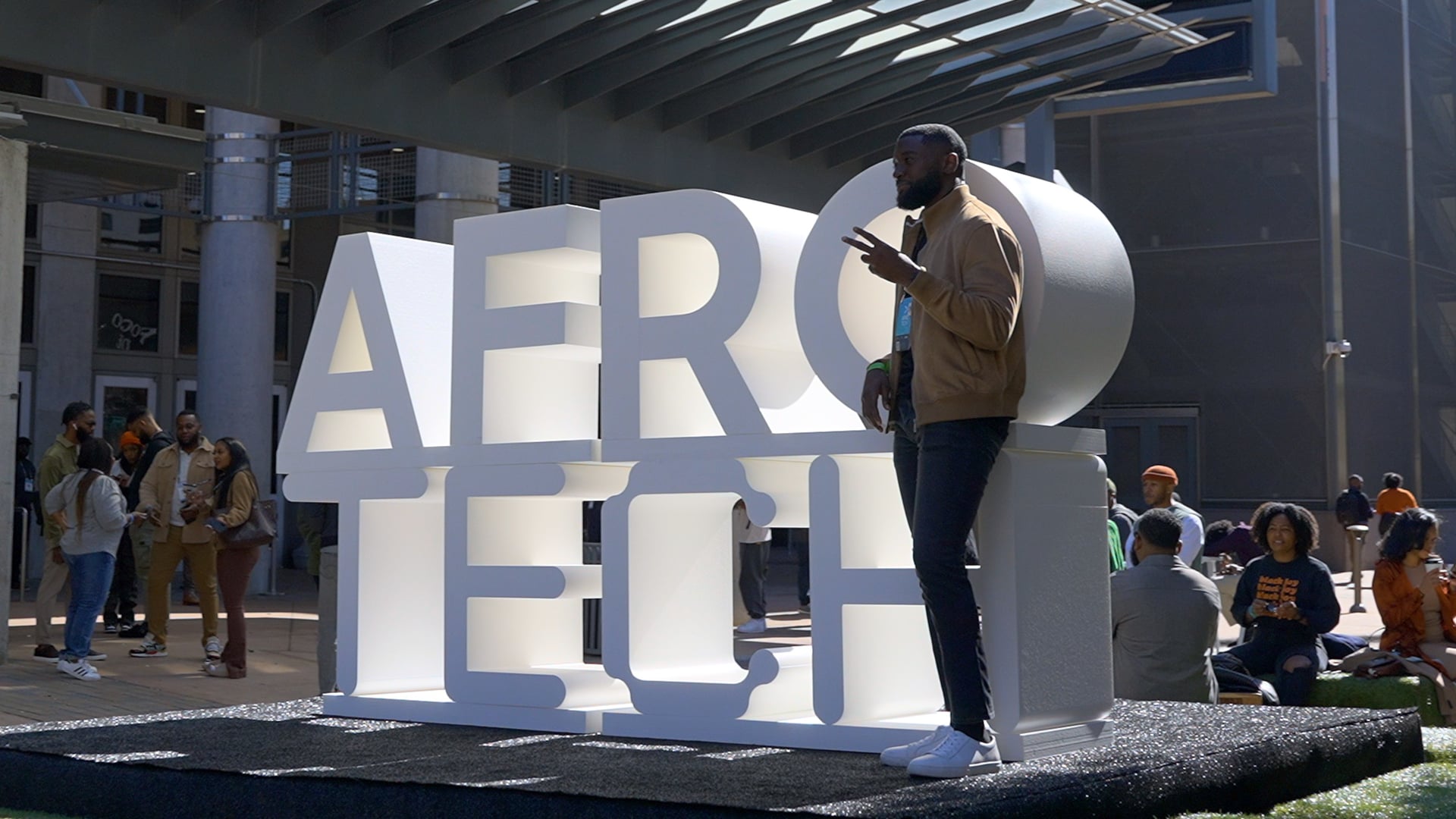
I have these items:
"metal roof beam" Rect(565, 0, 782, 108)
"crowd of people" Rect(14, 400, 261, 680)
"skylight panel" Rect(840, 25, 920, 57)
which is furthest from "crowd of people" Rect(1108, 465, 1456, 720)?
"crowd of people" Rect(14, 400, 261, 680)

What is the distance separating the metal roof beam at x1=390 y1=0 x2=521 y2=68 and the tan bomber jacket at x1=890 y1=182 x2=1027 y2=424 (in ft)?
20.4

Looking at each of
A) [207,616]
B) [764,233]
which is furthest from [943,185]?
[207,616]

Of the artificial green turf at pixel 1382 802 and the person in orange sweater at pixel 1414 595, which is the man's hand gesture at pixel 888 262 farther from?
the person in orange sweater at pixel 1414 595

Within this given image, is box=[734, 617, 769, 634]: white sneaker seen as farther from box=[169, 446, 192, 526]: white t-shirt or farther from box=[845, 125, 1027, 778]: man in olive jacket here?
box=[845, 125, 1027, 778]: man in olive jacket

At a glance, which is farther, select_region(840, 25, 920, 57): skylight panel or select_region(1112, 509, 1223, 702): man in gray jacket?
select_region(840, 25, 920, 57): skylight panel

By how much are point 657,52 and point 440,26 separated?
1.64 m

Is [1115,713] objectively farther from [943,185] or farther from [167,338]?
[167,338]

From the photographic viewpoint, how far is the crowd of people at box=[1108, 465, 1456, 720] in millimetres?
7762

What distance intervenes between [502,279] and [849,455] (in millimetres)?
1871

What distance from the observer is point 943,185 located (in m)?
5.68

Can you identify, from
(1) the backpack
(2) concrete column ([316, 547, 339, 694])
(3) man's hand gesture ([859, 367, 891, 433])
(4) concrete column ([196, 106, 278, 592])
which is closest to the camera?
(3) man's hand gesture ([859, 367, 891, 433])

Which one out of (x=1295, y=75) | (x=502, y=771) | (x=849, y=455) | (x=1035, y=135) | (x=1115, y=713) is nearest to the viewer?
(x=502, y=771)

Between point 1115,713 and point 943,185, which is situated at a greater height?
point 943,185

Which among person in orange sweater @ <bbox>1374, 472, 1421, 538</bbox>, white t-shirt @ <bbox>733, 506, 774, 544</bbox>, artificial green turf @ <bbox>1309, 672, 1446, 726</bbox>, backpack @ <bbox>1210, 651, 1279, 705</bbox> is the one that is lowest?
artificial green turf @ <bbox>1309, 672, 1446, 726</bbox>
